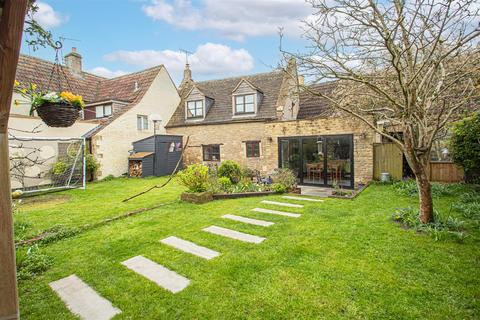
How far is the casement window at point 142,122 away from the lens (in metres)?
16.2

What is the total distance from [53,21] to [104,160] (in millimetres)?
12802

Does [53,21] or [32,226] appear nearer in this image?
[53,21]

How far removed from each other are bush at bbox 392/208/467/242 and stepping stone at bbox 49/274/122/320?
17.6 feet

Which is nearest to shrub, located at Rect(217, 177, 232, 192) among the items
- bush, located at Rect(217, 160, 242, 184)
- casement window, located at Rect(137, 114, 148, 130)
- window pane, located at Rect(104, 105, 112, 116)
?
bush, located at Rect(217, 160, 242, 184)

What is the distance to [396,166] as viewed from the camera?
1045 cm

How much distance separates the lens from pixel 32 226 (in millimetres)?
5781

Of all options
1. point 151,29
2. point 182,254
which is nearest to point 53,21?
point 182,254

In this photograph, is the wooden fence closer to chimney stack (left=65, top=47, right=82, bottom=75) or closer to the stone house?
the stone house

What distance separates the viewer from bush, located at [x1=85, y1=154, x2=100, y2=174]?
13438mm

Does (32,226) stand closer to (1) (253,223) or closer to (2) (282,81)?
(1) (253,223)

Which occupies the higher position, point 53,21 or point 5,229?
point 53,21

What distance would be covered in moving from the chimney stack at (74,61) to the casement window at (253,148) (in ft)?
45.2

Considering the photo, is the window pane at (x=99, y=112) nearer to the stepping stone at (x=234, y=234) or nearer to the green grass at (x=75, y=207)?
the green grass at (x=75, y=207)

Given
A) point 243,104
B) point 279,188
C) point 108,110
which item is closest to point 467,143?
Result: point 279,188
